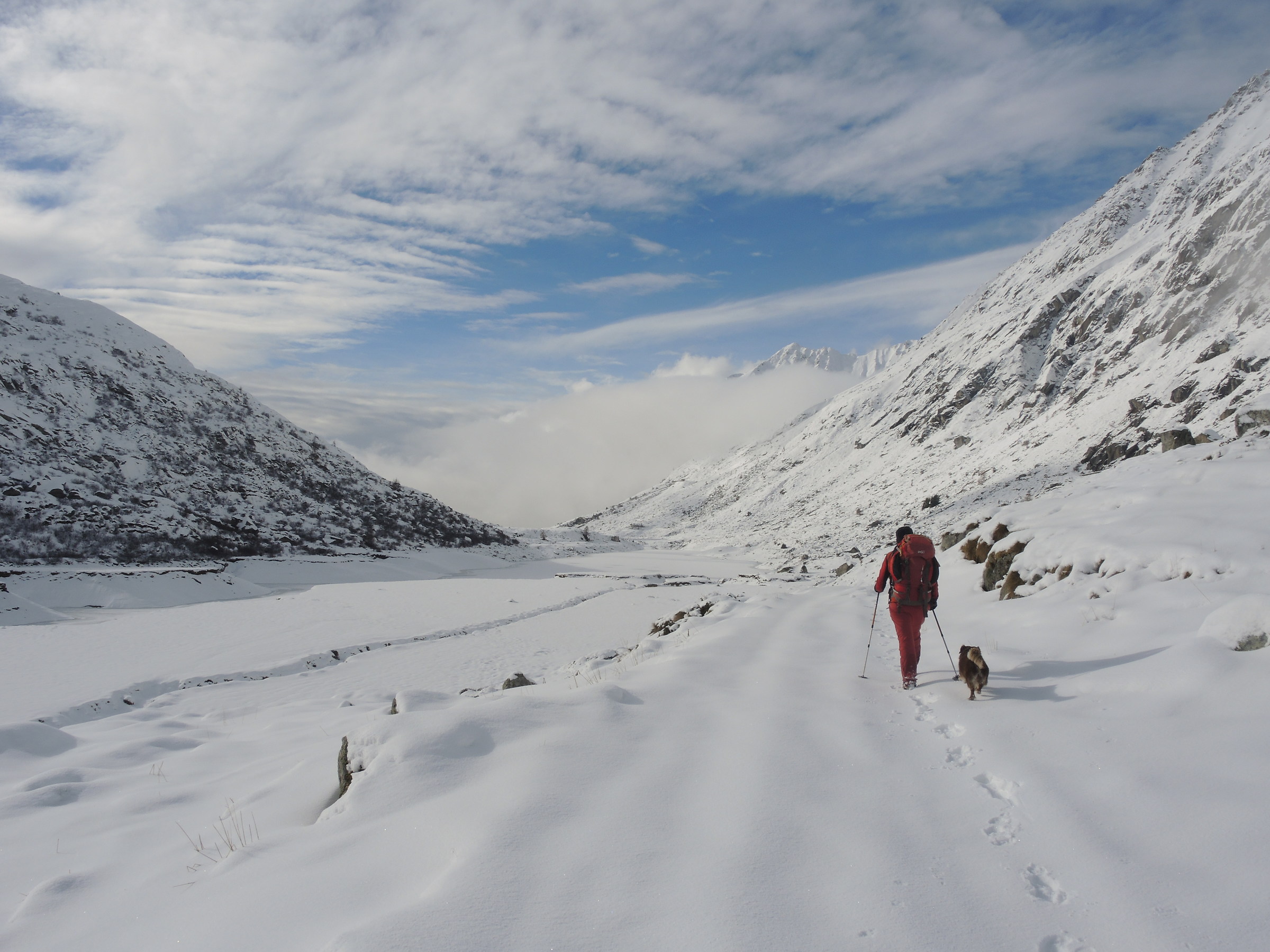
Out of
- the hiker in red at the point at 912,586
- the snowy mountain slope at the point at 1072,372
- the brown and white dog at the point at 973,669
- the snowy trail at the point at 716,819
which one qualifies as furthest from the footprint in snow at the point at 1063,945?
the snowy mountain slope at the point at 1072,372

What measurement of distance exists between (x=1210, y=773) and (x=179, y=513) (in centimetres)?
4871

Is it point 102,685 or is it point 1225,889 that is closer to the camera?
point 1225,889

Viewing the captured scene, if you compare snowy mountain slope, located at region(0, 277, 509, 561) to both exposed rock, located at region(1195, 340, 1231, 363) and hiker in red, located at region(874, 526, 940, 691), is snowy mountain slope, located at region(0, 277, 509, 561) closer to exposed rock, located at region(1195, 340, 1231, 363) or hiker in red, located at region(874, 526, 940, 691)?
hiker in red, located at region(874, 526, 940, 691)

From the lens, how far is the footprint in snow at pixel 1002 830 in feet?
10.8

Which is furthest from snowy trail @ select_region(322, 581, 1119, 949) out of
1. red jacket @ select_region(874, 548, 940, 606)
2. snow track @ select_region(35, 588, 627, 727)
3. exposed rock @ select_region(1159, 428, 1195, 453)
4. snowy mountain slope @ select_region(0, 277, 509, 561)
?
snowy mountain slope @ select_region(0, 277, 509, 561)

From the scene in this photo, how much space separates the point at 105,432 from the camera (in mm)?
40906

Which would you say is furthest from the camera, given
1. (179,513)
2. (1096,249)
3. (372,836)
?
(1096,249)

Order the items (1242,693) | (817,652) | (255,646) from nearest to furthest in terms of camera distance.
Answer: (1242,693) → (817,652) → (255,646)

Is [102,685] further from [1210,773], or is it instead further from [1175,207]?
[1175,207]

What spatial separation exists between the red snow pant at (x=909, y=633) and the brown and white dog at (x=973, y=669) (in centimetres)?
69

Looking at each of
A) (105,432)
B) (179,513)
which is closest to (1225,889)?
(179,513)

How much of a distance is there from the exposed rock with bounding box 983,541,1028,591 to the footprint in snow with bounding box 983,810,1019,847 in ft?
31.6

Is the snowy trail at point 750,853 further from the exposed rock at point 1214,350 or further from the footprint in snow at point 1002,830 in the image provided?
the exposed rock at point 1214,350

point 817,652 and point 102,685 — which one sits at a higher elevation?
point 817,652
